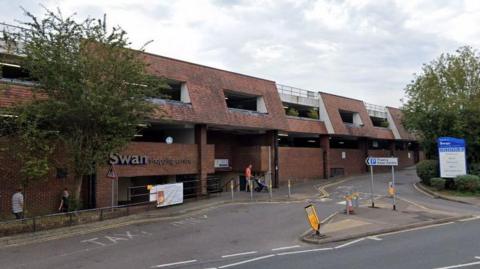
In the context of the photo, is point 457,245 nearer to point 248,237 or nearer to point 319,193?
point 248,237

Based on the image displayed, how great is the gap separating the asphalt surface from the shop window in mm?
31443

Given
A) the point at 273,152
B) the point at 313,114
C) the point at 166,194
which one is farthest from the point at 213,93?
the point at 313,114

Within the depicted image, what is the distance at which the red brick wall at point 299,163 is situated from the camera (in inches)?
1367

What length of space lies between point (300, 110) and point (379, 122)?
13324 mm

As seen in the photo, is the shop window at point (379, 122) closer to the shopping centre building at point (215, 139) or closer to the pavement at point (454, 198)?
the shopping centre building at point (215, 139)

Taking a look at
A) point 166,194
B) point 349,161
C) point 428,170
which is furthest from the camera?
Answer: point 349,161

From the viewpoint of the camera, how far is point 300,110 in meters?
40.4

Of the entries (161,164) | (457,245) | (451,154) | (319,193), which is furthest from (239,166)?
(457,245)

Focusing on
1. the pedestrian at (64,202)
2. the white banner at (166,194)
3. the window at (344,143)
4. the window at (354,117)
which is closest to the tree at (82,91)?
the pedestrian at (64,202)

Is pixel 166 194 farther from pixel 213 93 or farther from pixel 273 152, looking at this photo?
pixel 273 152

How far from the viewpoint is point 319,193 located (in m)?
28.8

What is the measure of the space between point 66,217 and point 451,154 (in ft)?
77.6

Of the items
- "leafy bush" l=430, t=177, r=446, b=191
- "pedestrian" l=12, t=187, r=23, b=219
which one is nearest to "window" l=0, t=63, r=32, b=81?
"pedestrian" l=12, t=187, r=23, b=219

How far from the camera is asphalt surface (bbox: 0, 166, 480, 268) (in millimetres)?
10766
